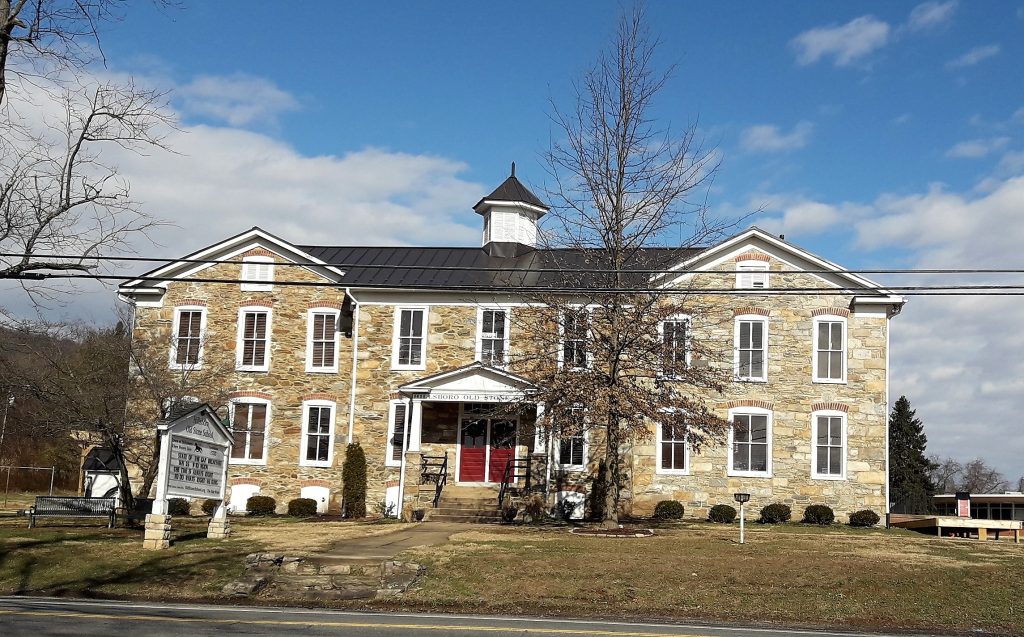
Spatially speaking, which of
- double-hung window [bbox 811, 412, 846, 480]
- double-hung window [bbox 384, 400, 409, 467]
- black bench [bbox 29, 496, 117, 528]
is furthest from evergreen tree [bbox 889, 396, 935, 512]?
black bench [bbox 29, 496, 117, 528]

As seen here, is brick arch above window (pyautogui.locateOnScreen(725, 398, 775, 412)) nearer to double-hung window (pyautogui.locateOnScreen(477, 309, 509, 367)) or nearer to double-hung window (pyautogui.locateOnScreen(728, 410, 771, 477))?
double-hung window (pyautogui.locateOnScreen(728, 410, 771, 477))

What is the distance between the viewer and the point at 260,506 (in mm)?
29844

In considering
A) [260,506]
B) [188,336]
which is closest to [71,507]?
[260,506]

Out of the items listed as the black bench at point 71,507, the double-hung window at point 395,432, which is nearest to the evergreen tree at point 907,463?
the double-hung window at point 395,432

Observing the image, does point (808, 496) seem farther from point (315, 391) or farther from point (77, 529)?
point (77, 529)

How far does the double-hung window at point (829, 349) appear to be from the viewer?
2945 cm

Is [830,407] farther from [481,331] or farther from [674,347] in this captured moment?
[481,331]

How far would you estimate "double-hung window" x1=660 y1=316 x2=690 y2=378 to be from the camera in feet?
75.6

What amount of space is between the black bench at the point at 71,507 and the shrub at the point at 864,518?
1904 centimetres

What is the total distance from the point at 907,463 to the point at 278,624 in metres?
52.3

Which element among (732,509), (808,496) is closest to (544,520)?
(732,509)

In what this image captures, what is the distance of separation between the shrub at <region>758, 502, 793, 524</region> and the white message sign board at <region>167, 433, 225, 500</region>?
15011 mm

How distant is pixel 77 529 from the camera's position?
22.8 m

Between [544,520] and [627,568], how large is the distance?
10203 mm
